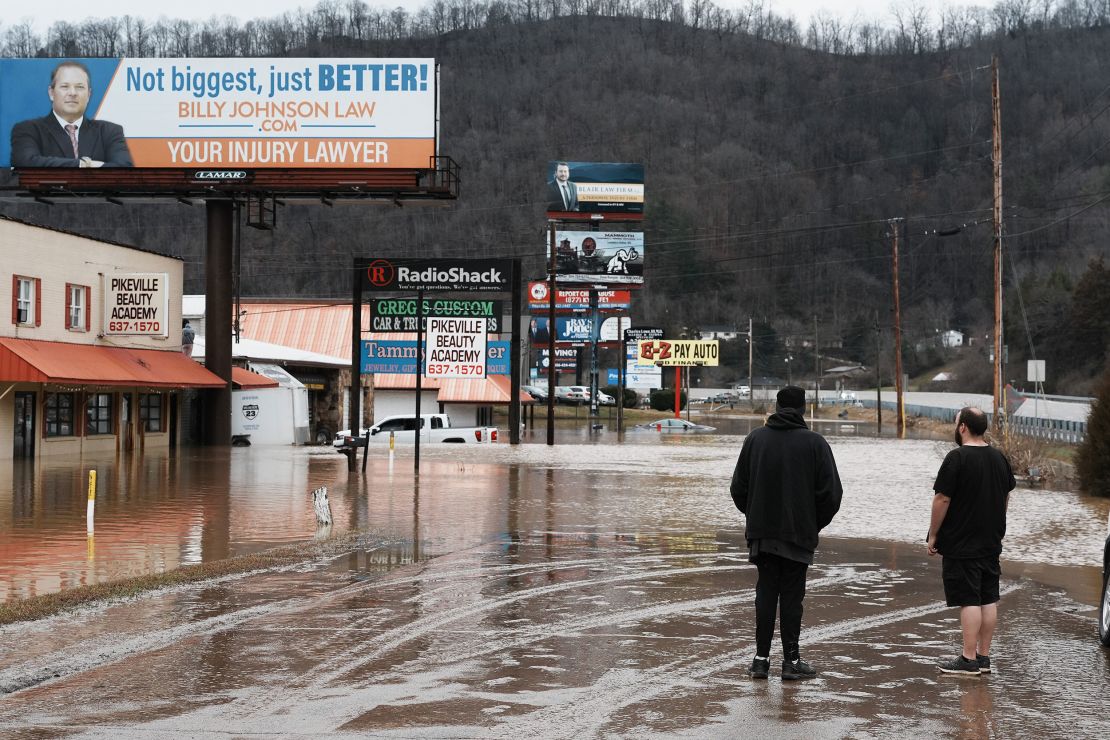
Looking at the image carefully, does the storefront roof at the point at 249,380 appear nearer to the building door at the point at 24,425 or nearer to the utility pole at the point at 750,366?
the building door at the point at 24,425

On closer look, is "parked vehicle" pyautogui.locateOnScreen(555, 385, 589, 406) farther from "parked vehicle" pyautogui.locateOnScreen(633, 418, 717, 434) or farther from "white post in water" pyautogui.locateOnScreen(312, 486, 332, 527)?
"white post in water" pyautogui.locateOnScreen(312, 486, 332, 527)

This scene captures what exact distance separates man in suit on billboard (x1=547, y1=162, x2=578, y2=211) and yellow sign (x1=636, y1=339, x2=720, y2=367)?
11.8 metres

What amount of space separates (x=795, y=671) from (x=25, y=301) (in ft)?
103

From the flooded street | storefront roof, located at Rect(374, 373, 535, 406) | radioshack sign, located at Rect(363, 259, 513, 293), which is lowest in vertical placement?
the flooded street

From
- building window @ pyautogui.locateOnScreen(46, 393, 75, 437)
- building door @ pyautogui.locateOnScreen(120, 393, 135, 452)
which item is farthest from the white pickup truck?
building window @ pyautogui.locateOnScreen(46, 393, 75, 437)

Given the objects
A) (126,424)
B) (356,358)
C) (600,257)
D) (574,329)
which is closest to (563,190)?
(600,257)

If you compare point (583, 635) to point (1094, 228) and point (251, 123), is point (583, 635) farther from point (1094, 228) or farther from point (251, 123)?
point (1094, 228)

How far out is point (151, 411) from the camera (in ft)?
139

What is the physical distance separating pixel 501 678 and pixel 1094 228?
133177mm

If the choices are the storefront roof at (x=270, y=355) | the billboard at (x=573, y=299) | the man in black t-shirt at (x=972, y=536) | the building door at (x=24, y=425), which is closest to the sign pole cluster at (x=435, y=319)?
the storefront roof at (x=270, y=355)

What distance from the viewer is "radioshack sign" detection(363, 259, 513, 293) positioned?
4356 centimetres

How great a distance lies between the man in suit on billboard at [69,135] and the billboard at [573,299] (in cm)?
4339

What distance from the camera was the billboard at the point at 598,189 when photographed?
8850 cm

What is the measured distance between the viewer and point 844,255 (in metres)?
141
